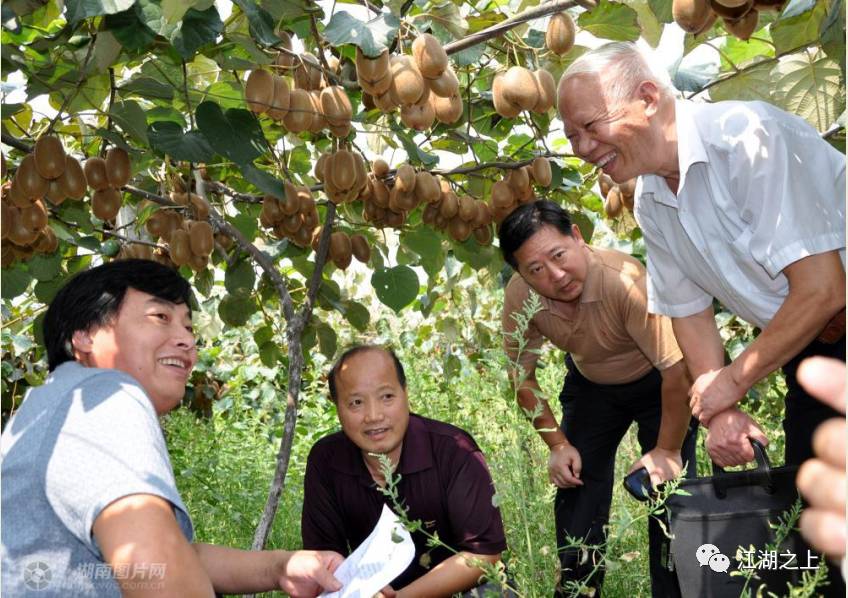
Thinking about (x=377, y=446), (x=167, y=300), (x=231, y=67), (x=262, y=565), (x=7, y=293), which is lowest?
(x=262, y=565)

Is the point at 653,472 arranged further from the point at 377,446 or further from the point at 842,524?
the point at 842,524

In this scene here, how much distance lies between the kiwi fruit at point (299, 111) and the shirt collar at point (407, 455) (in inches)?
32.0

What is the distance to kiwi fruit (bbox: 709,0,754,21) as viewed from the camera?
162 cm

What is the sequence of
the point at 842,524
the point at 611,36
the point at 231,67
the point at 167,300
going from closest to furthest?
1. the point at 842,524
2. the point at 167,300
3. the point at 231,67
4. the point at 611,36

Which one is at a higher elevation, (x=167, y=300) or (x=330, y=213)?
(x=330, y=213)

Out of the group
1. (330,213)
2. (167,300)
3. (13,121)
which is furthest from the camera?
(330,213)

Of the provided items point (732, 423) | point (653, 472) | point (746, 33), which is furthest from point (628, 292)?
point (746, 33)

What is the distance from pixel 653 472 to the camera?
244 centimetres

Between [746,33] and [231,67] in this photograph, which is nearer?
[746,33]

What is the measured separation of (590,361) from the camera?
10.4 ft

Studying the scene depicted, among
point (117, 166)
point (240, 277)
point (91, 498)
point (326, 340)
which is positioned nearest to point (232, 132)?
point (117, 166)

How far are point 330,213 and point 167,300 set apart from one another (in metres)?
1.27

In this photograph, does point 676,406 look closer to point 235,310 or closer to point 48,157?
point 235,310

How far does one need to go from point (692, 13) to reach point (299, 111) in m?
0.98
